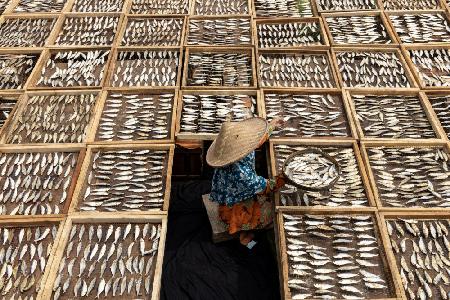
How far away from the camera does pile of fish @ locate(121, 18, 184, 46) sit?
6.97m

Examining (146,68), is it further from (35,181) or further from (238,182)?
(238,182)

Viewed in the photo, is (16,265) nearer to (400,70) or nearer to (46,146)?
(46,146)

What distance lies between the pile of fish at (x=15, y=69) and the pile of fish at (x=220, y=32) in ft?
8.83

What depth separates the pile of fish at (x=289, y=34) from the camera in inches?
271

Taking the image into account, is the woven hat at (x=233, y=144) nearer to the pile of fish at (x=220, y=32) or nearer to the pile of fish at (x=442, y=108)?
the pile of fish at (x=442, y=108)

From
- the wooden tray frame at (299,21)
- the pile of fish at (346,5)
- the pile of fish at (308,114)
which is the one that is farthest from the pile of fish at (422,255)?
the pile of fish at (346,5)

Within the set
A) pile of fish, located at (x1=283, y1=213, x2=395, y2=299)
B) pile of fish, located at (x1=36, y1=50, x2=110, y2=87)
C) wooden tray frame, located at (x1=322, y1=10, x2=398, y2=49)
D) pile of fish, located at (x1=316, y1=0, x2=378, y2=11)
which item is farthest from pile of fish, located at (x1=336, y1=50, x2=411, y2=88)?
pile of fish, located at (x1=36, y1=50, x2=110, y2=87)

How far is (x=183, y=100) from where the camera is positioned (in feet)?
19.0

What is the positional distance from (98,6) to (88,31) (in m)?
0.98

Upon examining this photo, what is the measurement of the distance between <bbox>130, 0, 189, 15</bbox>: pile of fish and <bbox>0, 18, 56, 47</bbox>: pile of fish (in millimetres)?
1610

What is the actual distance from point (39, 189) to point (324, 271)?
3.37m

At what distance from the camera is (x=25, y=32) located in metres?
7.32

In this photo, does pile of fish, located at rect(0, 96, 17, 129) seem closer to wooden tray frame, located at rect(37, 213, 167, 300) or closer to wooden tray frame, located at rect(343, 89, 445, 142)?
wooden tray frame, located at rect(37, 213, 167, 300)

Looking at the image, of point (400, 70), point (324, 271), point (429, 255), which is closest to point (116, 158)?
point (324, 271)
